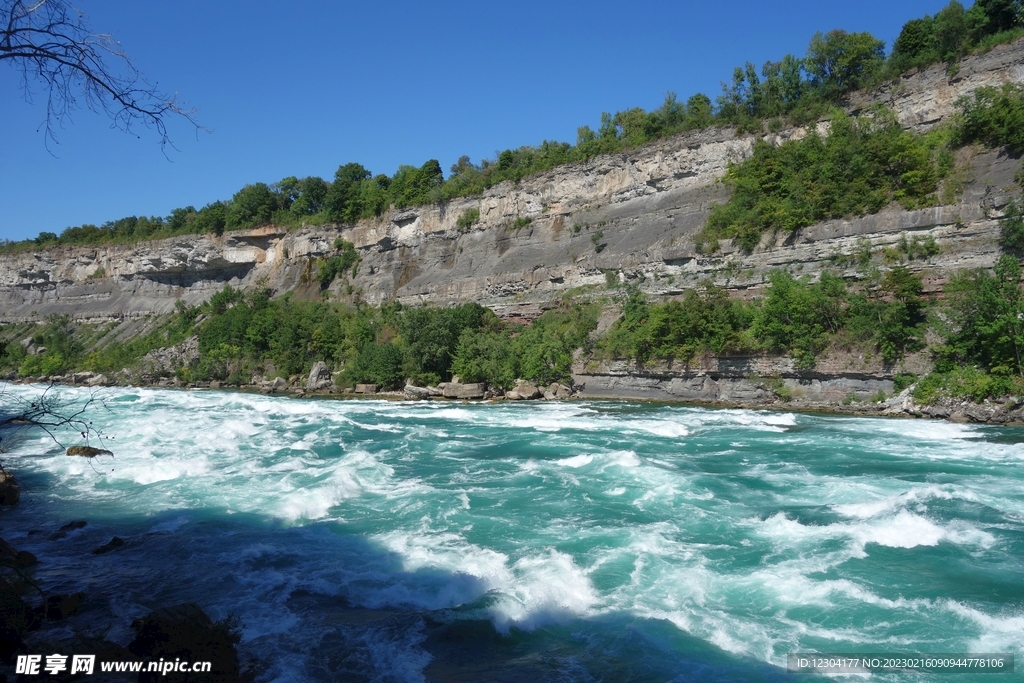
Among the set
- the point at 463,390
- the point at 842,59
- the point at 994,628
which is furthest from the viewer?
the point at 842,59

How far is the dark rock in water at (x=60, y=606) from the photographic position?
277 inches

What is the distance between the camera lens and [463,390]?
108 ft

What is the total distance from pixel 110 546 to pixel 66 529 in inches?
56.8

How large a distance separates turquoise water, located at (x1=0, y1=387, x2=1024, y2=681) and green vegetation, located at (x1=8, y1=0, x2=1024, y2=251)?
1738 cm

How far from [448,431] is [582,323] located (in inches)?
639

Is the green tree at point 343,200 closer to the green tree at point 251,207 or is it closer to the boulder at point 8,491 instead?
the green tree at point 251,207

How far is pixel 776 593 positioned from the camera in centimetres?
791

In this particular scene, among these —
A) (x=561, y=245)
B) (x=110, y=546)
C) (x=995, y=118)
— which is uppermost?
(x=995, y=118)

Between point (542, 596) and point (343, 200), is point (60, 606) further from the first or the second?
point (343, 200)

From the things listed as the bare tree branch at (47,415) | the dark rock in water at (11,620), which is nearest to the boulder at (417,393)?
the bare tree branch at (47,415)

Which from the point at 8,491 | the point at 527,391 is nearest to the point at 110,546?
the point at 8,491

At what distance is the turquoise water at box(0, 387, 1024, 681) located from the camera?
6777 mm

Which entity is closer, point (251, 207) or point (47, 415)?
point (47, 415)

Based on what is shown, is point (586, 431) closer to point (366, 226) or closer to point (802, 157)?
point (802, 157)
